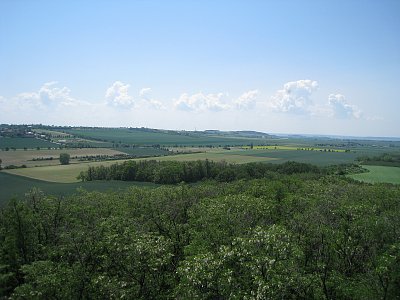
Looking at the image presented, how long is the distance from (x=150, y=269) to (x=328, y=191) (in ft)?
84.6

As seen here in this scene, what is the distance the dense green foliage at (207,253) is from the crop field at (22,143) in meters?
139

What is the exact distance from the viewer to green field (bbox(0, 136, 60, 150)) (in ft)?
521

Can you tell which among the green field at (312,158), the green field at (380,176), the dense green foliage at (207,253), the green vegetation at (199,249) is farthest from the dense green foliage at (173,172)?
the dense green foliage at (207,253)

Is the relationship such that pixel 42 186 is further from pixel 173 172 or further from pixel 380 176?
pixel 380 176

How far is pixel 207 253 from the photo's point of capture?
A: 70.4ft

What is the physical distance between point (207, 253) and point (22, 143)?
564 feet

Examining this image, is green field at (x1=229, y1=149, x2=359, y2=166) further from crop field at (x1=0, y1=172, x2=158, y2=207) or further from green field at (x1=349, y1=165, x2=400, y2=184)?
crop field at (x1=0, y1=172, x2=158, y2=207)

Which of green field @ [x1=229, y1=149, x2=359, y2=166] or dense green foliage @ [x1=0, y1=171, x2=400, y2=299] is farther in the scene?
green field @ [x1=229, y1=149, x2=359, y2=166]

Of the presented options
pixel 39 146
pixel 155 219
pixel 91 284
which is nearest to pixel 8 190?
pixel 155 219

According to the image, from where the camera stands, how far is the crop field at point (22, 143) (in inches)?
6239

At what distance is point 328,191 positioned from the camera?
40656 mm

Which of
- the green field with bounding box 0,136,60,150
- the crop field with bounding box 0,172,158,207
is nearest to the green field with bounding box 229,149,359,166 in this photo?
the crop field with bounding box 0,172,158,207

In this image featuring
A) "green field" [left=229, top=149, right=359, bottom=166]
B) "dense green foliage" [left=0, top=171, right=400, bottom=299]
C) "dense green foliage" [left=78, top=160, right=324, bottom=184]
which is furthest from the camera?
"green field" [left=229, top=149, right=359, bottom=166]

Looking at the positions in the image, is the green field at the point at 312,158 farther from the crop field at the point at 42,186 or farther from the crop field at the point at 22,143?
the crop field at the point at 22,143
